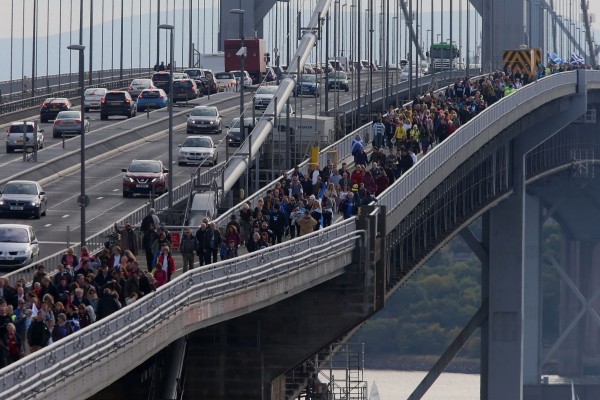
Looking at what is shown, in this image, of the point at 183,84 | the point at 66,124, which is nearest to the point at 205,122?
the point at 66,124

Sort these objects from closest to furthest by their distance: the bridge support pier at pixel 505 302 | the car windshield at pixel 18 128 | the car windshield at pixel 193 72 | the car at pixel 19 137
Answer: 1. the car at pixel 19 137
2. the car windshield at pixel 18 128
3. the bridge support pier at pixel 505 302
4. the car windshield at pixel 193 72

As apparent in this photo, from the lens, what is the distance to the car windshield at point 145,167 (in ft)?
213

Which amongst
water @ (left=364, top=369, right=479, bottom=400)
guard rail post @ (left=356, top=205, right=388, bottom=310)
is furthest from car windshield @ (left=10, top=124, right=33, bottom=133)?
water @ (left=364, top=369, right=479, bottom=400)

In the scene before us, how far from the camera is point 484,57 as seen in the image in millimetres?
119812

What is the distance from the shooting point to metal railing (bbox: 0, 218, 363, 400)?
80.8 ft

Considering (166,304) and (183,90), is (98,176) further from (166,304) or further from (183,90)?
(166,304)

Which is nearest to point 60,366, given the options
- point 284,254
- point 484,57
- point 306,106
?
point 284,254

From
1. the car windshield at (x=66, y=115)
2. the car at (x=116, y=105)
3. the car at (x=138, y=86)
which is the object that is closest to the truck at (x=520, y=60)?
the car at (x=116, y=105)

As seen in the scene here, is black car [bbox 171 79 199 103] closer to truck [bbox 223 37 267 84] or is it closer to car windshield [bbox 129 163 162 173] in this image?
truck [bbox 223 37 267 84]

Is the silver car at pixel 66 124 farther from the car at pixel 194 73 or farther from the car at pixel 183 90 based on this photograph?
the car at pixel 194 73

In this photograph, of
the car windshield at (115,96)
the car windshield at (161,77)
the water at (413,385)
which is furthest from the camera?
the water at (413,385)

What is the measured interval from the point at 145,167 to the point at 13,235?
1988cm

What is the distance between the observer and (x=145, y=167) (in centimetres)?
6538

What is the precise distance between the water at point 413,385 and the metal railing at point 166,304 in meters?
104
